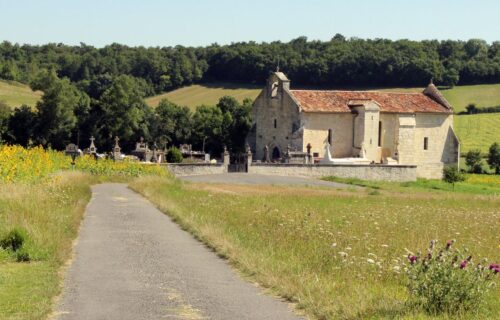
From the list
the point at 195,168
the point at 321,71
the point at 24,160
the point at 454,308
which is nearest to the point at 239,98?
the point at 321,71

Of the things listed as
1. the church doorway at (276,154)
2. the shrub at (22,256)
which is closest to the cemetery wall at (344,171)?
the church doorway at (276,154)

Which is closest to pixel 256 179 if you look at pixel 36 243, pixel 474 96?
pixel 36 243

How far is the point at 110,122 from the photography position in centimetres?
7412

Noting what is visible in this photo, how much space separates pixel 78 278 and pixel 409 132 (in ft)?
190

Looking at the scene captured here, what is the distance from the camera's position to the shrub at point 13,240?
14700 millimetres

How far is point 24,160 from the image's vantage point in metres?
25.0

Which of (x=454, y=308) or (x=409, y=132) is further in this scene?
(x=409, y=132)

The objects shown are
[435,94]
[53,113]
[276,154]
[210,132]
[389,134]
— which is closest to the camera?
[389,134]

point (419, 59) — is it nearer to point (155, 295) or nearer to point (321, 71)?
point (321, 71)

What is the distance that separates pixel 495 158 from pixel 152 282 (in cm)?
6811

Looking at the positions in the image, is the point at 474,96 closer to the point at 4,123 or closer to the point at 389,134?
the point at 389,134

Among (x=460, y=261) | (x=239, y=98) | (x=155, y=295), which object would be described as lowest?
(x=155, y=295)

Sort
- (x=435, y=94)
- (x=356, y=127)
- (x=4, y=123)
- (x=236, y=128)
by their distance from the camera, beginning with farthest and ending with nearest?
(x=236, y=128)
(x=435, y=94)
(x=4, y=123)
(x=356, y=127)

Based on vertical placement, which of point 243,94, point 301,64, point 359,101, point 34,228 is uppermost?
point 301,64
